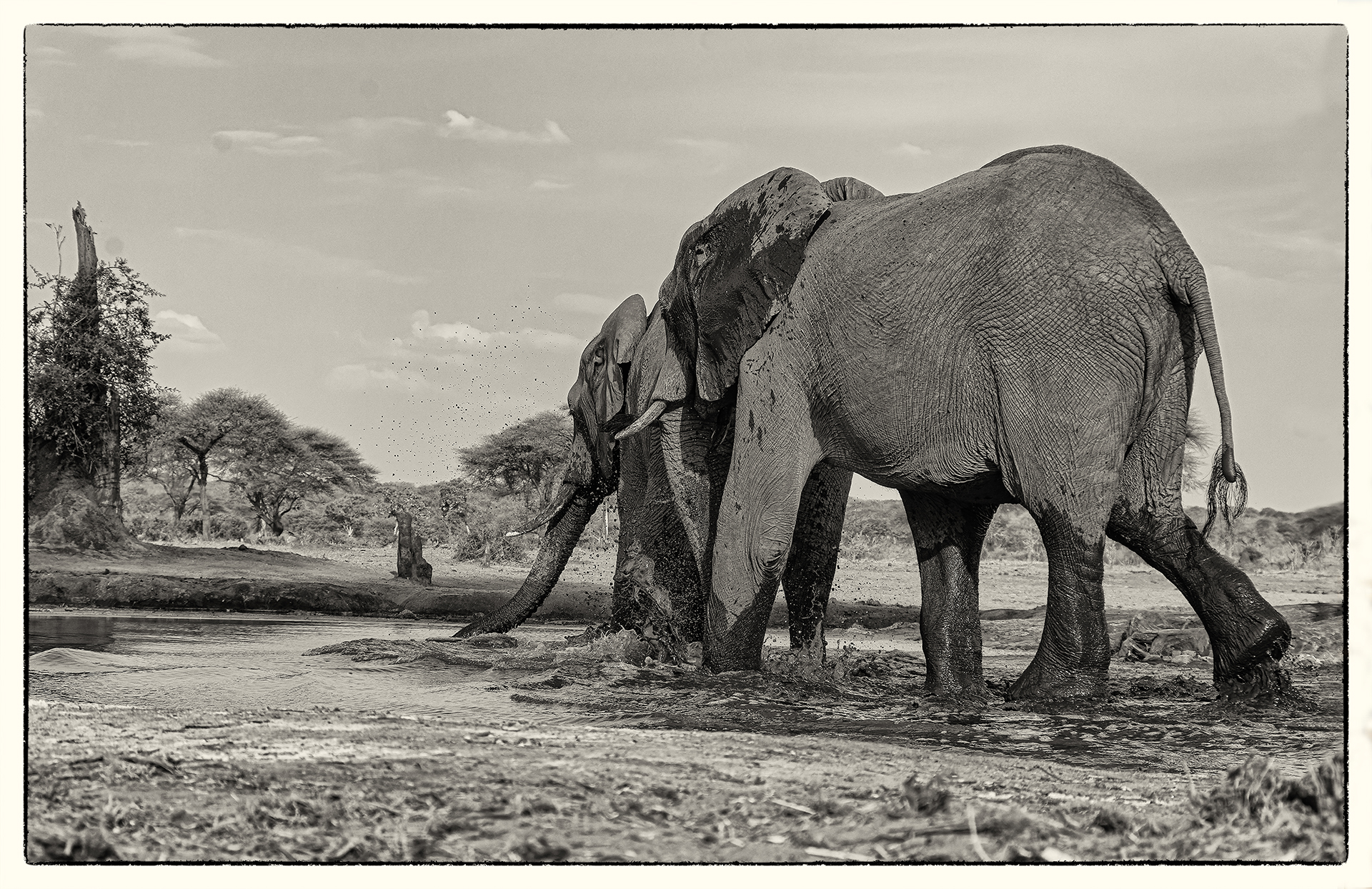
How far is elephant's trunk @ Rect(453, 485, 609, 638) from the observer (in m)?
9.02

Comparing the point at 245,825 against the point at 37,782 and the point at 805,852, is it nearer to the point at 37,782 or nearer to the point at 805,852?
the point at 37,782

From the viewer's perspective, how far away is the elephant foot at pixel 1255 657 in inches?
240

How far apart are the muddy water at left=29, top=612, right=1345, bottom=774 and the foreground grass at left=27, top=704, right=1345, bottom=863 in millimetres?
544

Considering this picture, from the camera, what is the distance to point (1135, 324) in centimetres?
578

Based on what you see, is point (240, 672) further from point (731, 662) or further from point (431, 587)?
point (431, 587)

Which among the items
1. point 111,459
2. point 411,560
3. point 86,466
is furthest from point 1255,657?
point 111,459

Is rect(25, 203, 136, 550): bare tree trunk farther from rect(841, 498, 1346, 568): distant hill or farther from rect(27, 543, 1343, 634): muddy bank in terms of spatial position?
rect(841, 498, 1346, 568): distant hill

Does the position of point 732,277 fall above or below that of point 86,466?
above

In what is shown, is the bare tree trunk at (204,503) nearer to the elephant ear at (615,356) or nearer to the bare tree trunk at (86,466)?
the bare tree trunk at (86,466)

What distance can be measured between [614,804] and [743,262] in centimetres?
344

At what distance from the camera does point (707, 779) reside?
4469 mm

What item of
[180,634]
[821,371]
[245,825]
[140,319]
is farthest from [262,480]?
[245,825]

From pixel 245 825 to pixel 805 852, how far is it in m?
1.40

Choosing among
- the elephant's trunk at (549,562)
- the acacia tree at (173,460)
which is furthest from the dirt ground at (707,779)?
the acacia tree at (173,460)
